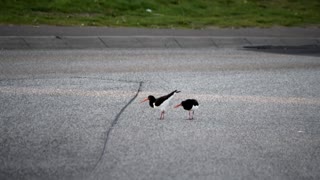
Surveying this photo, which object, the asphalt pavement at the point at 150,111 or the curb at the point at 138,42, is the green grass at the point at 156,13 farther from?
the asphalt pavement at the point at 150,111

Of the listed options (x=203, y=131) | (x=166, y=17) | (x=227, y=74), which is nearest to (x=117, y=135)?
(x=203, y=131)

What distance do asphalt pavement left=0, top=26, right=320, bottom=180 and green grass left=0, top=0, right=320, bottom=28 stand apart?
8.30 ft

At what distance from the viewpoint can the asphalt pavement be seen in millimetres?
6215

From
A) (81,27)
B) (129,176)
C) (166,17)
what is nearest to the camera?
(129,176)

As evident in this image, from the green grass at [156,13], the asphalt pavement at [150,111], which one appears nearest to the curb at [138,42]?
the asphalt pavement at [150,111]

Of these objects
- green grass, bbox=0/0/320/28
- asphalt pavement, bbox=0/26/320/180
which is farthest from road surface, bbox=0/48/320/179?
green grass, bbox=0/0/320/28

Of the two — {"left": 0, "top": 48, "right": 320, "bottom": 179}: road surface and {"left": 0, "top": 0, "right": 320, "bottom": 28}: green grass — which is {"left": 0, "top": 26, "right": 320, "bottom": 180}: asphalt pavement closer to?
{"left": 0, "top": 48, "right": 320, "bottom": 179}: road surface

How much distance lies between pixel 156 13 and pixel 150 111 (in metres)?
12.3

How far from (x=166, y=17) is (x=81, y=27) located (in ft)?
12.3

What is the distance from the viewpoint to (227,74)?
11773mm

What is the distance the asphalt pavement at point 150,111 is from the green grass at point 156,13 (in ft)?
8.30

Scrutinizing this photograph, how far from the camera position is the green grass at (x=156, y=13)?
18000 mm

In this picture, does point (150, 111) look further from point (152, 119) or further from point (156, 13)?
point (156, 13)

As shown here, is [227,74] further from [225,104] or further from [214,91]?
[225,104]
